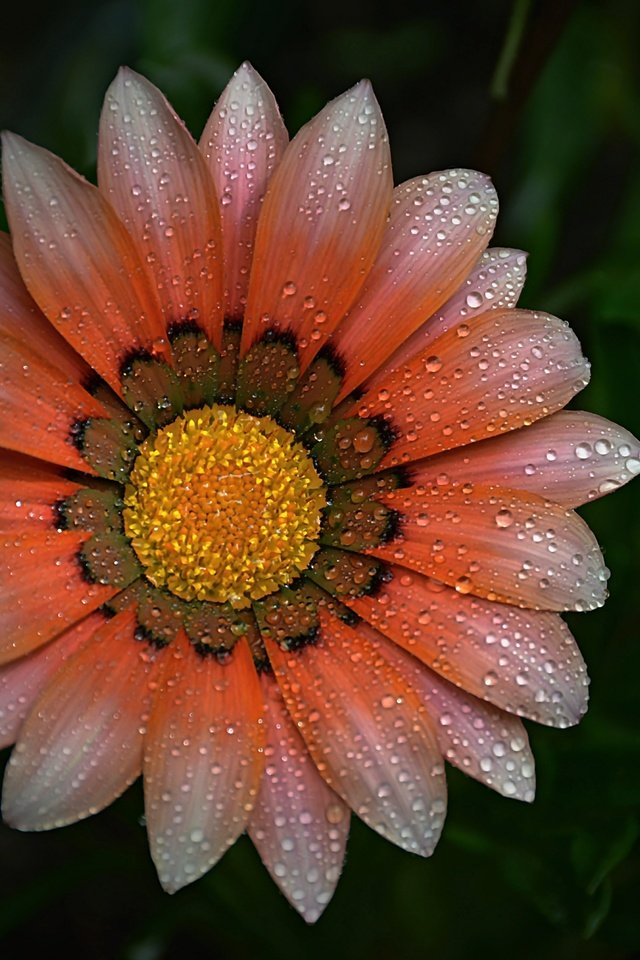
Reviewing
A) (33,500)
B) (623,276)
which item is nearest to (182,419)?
(33,500)

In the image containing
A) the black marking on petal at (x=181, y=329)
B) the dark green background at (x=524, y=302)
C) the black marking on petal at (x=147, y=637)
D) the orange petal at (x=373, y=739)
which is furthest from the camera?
the dark green background at (x=524, y=302)

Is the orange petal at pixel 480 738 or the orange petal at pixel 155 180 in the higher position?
the orange petal at pixel 155 180

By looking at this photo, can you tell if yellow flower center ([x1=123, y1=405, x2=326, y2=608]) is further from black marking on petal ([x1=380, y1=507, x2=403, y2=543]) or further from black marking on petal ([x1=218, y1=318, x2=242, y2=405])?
black marking on petal ([x1=380, y1=507, x2=403, y2=543])

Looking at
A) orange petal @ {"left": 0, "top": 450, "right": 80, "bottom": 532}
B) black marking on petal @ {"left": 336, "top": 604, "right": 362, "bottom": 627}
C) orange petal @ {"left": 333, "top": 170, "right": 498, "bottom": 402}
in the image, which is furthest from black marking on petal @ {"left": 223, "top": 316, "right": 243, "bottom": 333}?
black marking on petal @ {"left": 336, "top": 604, "right": 362, "bottom": 627}

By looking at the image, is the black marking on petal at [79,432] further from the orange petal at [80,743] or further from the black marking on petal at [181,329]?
the orange petal at [80,743]

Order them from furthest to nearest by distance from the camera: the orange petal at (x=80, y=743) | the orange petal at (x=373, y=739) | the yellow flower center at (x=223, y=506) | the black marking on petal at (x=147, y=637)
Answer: the yellow flower center at (x=223, y=506)
the black marking on petal at (x=147, y=637)
the orange petal at (x=373, y=739)
the orange petal at (x=80, y=743)

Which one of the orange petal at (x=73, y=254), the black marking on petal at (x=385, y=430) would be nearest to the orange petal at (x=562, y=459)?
the black marking on petal at (x=385, y=430)

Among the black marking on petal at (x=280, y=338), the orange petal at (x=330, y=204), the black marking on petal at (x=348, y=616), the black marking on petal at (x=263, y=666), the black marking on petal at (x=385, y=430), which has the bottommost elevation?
the black marking on petal at (x=263, y=666)
